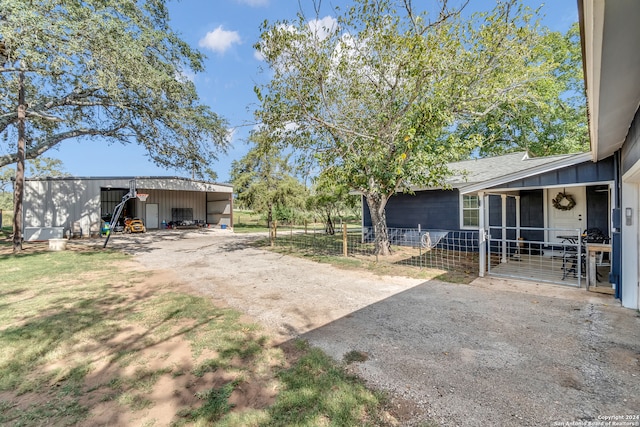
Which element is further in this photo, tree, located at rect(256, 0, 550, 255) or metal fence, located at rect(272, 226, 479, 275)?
metal fence, located at rect(272, 226, 479, 275)

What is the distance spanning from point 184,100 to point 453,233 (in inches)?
471

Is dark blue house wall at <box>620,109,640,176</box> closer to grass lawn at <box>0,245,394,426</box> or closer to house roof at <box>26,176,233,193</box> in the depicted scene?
grass lawn at <box>0,245,394,426</box>

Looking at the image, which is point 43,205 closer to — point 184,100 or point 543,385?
point 184,100

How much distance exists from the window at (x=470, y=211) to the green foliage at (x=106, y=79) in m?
10.8

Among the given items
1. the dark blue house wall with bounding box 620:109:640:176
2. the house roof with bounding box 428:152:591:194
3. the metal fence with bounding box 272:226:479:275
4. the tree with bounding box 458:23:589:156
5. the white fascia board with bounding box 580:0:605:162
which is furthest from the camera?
the tree with bounding box 458:23:589:156

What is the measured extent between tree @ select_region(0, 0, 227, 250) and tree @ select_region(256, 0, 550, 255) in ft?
17.6

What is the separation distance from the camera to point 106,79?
914cm

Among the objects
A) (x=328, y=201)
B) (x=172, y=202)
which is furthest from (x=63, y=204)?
(x=328, y=201)

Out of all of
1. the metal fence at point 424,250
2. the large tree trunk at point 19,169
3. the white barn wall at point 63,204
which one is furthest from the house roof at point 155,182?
the metal fence at point 424,250

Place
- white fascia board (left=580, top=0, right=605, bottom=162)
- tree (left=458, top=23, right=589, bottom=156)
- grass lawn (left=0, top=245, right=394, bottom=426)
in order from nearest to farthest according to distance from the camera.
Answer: white fascia board (left=580, top=0, right=605, bottom=162)
grass lawn (left=0, top=245, right=394, bottom=426)
tree (left=458, top=23, right=589, bottom=156)

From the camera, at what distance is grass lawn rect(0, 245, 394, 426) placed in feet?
6.68

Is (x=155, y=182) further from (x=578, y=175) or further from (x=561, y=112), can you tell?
(x=561, y=112)

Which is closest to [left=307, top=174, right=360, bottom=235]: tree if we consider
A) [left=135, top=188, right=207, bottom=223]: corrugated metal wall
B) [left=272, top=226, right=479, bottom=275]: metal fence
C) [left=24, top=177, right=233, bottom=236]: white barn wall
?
[left=272, top=226, right=479, bottom=275]: metal fence

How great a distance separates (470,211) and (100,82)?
1268 cm
